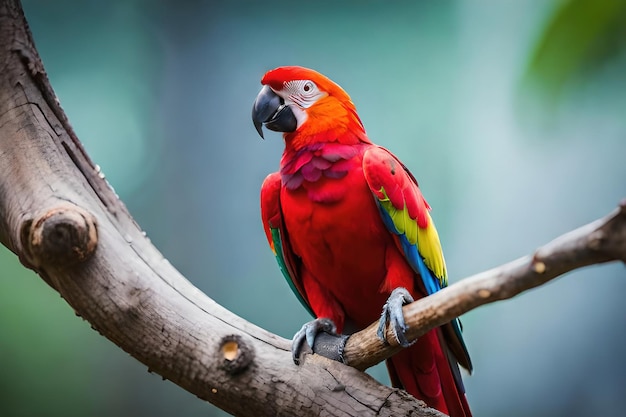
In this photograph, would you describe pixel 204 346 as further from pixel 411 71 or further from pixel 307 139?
pixel 411 71

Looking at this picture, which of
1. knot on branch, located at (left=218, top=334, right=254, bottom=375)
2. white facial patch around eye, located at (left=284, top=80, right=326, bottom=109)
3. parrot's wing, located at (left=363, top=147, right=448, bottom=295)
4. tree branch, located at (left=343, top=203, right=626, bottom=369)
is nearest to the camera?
tree branch, located at (left=343, top=203, right=626, bottom=369)

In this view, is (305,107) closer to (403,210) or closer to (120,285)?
(403,210)

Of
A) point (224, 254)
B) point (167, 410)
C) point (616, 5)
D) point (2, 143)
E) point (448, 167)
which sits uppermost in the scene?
point (616, 5)

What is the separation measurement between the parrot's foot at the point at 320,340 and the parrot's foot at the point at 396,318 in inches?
5.4

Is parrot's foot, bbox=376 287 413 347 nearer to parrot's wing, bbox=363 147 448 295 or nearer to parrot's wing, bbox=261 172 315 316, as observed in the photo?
parrot's wing, bbox=363 147 448 295

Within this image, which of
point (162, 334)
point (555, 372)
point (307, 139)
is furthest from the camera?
point (555, 372)

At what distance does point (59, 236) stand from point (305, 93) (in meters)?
0.69

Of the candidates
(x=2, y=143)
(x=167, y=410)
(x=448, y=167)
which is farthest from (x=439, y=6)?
(x=167, y=410)

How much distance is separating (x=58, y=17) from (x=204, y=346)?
69.6 inches

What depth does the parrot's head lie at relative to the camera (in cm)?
151

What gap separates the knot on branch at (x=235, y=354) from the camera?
1.27 metres

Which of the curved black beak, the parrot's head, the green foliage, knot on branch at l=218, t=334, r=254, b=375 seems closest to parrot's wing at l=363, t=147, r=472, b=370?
the parrot's head

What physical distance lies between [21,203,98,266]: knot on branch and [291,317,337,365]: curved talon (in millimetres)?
494

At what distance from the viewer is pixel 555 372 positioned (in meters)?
2.16
